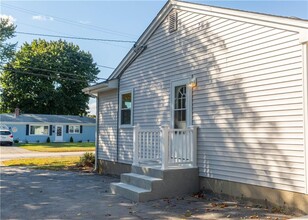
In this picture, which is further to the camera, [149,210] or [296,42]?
Result: [149,210]

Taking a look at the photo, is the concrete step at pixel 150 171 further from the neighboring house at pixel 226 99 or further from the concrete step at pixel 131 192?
the concrete step at pixel 131 192

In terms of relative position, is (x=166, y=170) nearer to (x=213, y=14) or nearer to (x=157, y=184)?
(x=157, y=184)

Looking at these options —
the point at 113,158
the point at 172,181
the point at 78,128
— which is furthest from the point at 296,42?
the point at 78,128

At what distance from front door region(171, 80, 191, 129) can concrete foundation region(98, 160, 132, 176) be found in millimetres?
2755

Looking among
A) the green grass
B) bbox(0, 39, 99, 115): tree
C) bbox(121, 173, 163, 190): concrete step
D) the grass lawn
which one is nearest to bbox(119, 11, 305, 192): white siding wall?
bbox(121, 173, 163, 190): concrete step

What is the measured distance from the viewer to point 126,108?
11.0 m

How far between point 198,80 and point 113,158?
5190 mm

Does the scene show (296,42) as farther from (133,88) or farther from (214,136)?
(133,88)

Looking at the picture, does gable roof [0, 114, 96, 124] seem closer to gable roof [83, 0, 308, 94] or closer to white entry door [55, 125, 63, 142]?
white entry door [55, 125, 63, 142]

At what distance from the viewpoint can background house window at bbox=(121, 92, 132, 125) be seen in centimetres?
1082

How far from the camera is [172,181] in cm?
730

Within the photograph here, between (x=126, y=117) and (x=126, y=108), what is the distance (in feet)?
1.05

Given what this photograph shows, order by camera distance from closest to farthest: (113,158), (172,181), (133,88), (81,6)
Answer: (172,181)
(133,88)
(113,158)
(81,6)

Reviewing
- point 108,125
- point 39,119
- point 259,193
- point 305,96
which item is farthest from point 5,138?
point 305,96
